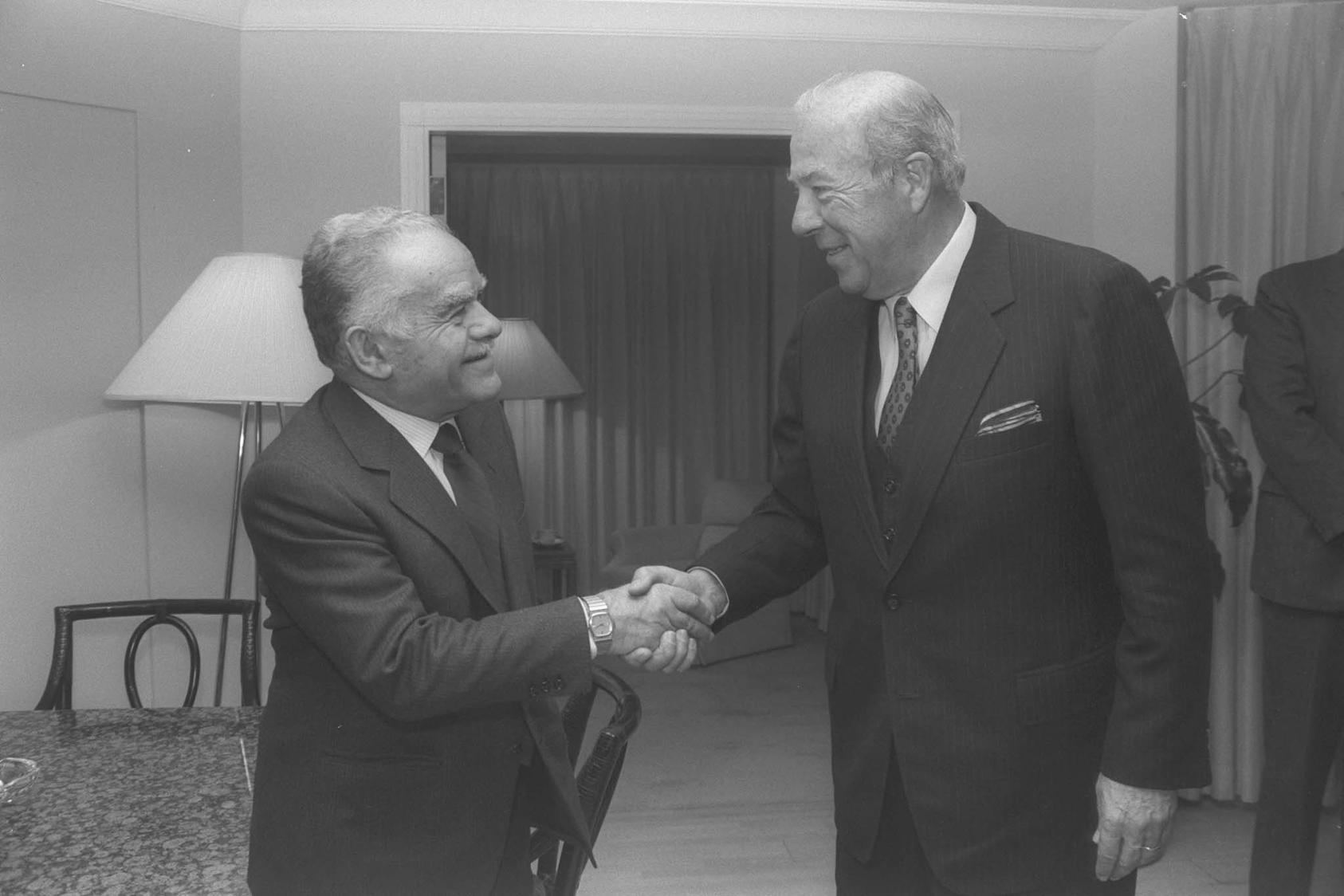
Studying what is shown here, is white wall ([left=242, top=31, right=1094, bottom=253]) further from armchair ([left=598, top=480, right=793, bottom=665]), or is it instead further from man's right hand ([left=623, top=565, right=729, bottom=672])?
armchair ([left=598, top=480, right=793, bottom=665])

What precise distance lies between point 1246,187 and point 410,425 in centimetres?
330

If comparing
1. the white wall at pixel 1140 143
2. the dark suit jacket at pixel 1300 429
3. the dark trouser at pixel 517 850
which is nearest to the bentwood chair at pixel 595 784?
the dark trouser at pixel 517 850

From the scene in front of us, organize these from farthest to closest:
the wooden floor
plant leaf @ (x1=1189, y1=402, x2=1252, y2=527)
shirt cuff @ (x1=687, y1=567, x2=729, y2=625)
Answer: plant leaf @ (x1=1189, y1=402, x2=1252, y2=527)
the wooden floor
shirt cuff @ (x1=687, y1=567, x2=729, y2=625)

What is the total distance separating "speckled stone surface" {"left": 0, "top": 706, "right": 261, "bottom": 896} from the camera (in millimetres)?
1520

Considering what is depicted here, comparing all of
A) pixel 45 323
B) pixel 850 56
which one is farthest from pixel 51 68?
pixel 850 56

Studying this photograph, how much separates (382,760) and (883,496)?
73 centimetres

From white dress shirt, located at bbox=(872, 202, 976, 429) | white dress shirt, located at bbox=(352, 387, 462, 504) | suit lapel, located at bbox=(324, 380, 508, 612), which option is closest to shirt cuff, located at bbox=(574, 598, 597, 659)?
suit lapel, located at bbox=(324, 380, 508, 612)

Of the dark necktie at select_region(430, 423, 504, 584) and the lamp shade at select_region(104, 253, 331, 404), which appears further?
the lamp shade at select_region(104, 253, 331, 404)

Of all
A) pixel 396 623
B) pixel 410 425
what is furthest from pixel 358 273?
pixel 396 623

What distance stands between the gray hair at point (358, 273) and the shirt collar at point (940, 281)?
68 cm

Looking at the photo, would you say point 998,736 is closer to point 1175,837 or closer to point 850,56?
point 1175,837

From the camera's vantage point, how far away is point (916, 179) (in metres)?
1.78

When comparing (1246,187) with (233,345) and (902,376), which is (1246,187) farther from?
(233,345)

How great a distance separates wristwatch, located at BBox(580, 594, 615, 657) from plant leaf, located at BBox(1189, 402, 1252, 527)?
8.47 ft
